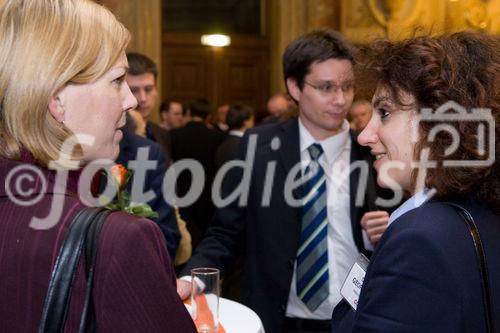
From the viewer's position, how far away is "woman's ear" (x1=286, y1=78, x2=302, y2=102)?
2934mm

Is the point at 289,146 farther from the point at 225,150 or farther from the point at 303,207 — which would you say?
the point at 225,150

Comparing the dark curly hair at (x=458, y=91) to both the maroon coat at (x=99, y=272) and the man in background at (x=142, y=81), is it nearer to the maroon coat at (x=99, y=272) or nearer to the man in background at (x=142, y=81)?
the maroon coat at (x=99, y=272)

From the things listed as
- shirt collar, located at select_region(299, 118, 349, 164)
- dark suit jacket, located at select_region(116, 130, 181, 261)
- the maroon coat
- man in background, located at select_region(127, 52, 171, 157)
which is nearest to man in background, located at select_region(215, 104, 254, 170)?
man in background, located at select_region(127, 52, 171, 157)

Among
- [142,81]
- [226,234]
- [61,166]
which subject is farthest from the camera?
[142,81]

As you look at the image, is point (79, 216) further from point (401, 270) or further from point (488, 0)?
point (488, 0)

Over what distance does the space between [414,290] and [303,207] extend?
4.69 feet

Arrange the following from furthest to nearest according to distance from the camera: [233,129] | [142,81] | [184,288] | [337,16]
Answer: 1. [337,16]
2. [233,129]
3. [142,81]
4. [184,288]

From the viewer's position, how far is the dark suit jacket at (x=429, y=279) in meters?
1.30

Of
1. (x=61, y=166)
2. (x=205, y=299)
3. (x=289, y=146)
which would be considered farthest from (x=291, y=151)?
A: (x=61, y=166)

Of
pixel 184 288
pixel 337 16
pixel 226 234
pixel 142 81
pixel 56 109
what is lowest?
pixel 184 288

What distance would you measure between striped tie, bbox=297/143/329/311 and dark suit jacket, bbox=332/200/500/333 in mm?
1246

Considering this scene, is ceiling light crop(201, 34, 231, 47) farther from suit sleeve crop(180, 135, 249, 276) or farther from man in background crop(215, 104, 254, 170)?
suit sleeve crop(180, 135, 249, 276)

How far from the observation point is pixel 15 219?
4.06 ft

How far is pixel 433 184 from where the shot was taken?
4.80 feet
